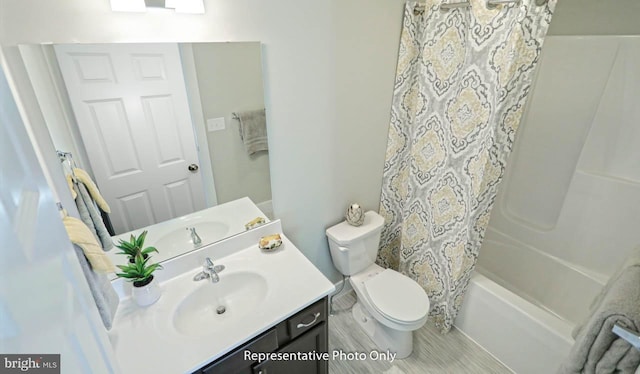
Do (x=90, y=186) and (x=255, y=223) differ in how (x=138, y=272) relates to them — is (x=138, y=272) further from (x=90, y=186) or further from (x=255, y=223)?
(x=255, y=223)

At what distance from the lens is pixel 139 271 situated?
1.12 m

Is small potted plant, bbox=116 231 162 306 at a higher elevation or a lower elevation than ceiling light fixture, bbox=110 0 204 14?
lower

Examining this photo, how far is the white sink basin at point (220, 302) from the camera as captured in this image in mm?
1146

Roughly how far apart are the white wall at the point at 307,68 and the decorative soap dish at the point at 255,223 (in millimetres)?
104

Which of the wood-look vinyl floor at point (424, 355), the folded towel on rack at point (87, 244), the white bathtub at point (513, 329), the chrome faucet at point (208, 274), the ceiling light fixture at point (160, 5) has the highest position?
the ceiling light fixture at point (160, 5)

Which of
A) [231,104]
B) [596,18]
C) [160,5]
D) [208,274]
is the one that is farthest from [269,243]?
[596,18]

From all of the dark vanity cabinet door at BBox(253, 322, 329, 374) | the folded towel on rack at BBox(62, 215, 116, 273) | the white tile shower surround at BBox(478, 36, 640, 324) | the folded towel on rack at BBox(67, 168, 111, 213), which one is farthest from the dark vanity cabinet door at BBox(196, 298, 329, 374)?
the white tile shower surround at BBox(478, 36, 640, 324)

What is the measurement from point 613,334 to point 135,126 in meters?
1.80

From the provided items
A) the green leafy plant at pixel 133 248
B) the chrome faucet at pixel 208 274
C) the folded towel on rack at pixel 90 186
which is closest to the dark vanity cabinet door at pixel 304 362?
the chrome faucet at pixel 208 274

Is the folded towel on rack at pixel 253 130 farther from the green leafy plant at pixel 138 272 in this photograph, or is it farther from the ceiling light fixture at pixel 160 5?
the green leafy plant at pixel 138 272

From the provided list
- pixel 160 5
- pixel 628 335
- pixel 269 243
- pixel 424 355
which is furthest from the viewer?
pixel 424 355

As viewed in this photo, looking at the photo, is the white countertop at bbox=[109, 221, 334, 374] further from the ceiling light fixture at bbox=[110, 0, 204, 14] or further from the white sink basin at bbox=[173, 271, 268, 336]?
the ceiling light fixture at bbox=[110, 0, 204, 14]

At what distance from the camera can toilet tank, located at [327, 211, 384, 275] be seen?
178 centimetres

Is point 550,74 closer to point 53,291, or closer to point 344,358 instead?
point 344,358
